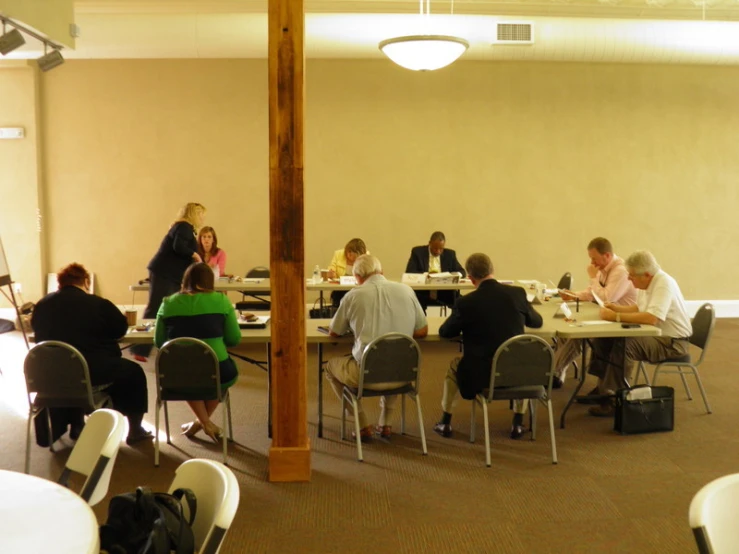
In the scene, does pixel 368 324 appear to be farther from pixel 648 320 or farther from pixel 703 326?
pixel 703 326

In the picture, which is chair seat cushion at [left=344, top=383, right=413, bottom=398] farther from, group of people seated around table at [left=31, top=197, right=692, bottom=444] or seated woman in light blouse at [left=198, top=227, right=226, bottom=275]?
seated woman in light blouse at [left=198, top=227, right=226, bottom=275]

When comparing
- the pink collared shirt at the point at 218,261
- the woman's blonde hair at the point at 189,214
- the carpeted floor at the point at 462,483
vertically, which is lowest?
the carpeted floor at the point at 462,483

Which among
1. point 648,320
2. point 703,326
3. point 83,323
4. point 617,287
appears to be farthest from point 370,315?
point 703,326

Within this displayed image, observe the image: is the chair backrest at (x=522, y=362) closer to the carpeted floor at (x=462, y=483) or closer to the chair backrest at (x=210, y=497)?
the carpeted floor at (x=462, y=483)

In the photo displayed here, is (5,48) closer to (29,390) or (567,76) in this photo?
(29,390)

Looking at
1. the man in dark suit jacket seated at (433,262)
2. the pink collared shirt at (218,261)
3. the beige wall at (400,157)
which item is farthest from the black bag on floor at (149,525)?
the beige wall at (400,157)

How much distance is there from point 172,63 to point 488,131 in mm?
3824

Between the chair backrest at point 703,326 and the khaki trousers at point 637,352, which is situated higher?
the chair backrest at point 703,326

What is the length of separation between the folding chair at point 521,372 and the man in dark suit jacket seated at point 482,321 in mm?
120

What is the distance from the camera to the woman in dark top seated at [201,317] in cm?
468

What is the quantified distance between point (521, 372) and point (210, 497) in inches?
107

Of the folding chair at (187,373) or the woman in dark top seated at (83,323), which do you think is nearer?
the folding chair at (187,373)

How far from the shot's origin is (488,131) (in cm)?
948

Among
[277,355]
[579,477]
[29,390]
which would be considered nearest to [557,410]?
[579,477]
